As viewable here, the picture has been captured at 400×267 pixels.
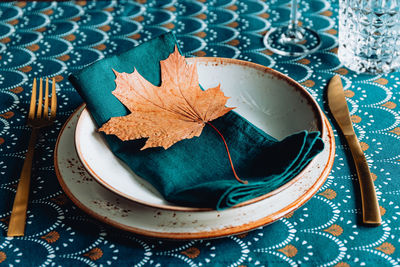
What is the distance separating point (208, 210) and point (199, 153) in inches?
6.2

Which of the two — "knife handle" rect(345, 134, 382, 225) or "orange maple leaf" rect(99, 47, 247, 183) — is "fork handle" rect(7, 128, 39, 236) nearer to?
"orange maple leaf" rect(99, 47, 247, 183)

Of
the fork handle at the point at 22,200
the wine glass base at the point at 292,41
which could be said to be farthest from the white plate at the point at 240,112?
the wine glass base at the point at 292,41

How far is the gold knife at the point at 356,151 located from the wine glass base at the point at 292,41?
16 centimetres

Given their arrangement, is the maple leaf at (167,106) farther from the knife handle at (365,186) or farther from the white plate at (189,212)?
the knife handle at (365,186)

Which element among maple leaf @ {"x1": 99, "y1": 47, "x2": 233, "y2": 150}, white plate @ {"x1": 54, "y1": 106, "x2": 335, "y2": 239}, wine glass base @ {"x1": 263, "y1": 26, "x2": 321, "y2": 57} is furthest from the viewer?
wine glass base @ {"x1": 263, "y1": 26, "x2": 321, "y2": 57}

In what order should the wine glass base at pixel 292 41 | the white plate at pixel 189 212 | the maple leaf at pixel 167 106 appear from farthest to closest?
the wine glass base at pixel 292 41, the maple leaf at pixel 167 106, the white plate at pixel 189 212

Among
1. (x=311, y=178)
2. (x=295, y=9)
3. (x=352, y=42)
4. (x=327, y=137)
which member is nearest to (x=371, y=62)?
(x=352, y=42)

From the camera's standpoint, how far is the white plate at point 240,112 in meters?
0.69

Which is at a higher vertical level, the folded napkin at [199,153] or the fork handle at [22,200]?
the folded napkin at [199,153]

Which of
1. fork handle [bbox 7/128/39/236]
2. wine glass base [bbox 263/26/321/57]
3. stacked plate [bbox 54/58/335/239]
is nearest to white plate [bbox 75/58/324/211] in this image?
stacked plate [bbox 54/58/335/239]

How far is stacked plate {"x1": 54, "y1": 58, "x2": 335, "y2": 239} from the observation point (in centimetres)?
60

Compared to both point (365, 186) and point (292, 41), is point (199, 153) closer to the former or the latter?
point (365, 186)

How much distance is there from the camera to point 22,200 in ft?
2.34

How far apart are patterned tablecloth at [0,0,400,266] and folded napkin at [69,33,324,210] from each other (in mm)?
85
